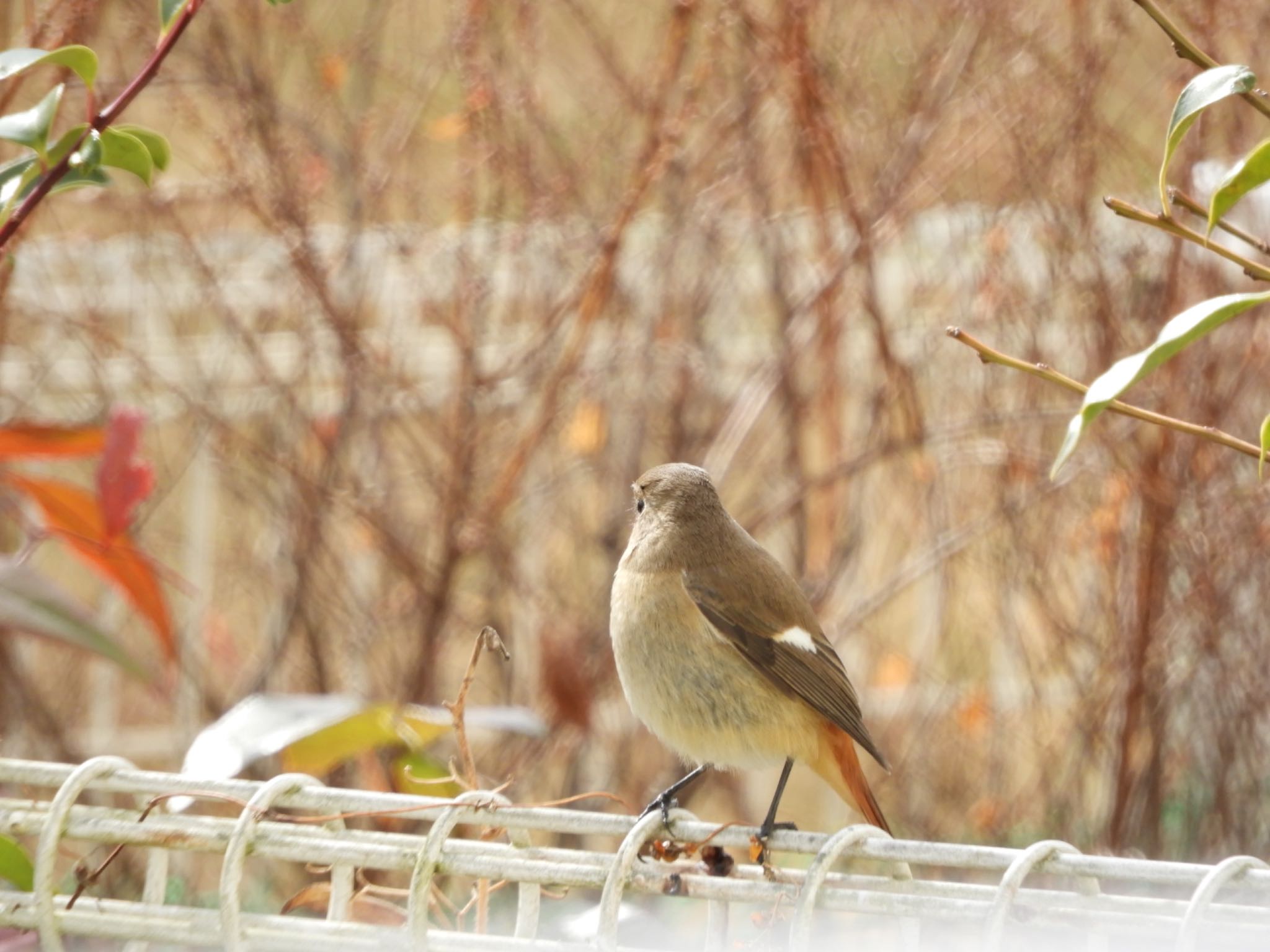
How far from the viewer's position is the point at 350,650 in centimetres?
320

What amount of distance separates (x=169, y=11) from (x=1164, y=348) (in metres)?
0.84

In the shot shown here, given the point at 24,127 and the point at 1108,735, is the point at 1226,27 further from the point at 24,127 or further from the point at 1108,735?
the point at 24,127

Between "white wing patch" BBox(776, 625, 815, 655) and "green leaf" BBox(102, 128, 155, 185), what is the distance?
1.14 m

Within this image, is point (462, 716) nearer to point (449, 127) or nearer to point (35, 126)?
point (35, 126)

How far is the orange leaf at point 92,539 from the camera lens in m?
1.25

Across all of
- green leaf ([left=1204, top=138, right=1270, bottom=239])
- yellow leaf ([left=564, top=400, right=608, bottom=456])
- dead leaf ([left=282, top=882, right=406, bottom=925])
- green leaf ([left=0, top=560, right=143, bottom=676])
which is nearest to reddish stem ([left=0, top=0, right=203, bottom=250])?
green leaf ([left=0, top=560, right=143, bottom=676])

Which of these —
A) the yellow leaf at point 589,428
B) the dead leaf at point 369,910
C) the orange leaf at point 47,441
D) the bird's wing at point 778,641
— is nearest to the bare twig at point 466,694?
the dead leaf at point 369,910

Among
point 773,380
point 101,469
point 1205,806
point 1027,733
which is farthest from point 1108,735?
point 101,469

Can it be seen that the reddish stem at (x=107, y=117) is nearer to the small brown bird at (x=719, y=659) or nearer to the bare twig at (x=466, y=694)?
the bare twig at (x=466, y=694)

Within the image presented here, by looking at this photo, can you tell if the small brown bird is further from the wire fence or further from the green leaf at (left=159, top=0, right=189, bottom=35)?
the green leaf at (left=159, top=0, right=189, bottom=35)

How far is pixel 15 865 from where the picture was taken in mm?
1164

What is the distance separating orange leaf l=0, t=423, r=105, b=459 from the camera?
1227 mm

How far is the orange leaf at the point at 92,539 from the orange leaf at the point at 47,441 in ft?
0.08

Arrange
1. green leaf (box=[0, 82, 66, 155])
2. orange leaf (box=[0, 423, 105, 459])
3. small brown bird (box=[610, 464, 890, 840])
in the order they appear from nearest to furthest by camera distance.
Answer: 1. green leaf (box=[0, 82, 66, 155])
2. orange leaf (box=[0, 423, 105, 459])
3. small brown bird (box=[610, 464, 890, 840])
